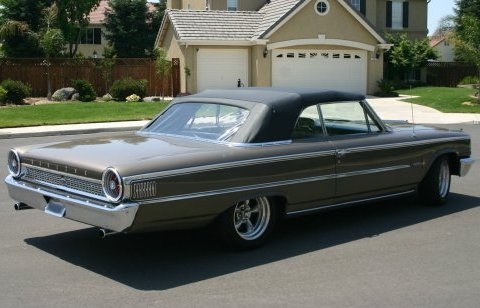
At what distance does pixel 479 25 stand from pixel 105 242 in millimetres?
23123

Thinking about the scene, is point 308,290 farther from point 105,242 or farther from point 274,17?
point 274,17

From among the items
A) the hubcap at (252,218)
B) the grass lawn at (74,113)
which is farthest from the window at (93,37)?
the hubcap at (252,218)

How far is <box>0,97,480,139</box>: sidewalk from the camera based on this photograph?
19.0 meters

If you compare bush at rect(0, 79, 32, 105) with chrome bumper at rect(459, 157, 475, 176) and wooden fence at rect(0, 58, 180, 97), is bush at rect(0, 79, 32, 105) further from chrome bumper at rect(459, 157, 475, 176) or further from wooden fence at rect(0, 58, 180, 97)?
chrome bumper at rect(459, 157, 475, 176)

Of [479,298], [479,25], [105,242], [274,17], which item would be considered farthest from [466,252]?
[274,17]

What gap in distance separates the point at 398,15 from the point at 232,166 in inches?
1487

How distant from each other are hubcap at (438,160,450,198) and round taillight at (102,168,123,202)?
4379 mm

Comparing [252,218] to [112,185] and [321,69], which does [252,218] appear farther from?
[321,69]

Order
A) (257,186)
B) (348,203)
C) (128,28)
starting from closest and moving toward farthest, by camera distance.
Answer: (257,186)
(348,203)
(128,28)

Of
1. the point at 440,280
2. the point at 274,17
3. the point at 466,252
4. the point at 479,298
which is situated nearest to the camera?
the point at 479,298

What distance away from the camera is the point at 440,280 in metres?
5.47

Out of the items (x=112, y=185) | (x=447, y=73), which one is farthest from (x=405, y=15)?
(x=112, y=185)

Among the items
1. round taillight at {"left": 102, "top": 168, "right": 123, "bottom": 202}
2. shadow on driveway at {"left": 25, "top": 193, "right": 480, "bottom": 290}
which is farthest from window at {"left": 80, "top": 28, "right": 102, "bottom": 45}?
round taillight at {"left": 102, "top": 168, "right": 123, "bottom": 202}

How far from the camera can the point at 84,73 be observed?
31.5m
